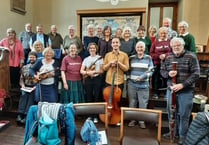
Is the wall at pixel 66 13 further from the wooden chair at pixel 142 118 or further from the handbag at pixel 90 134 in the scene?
the wooden chair at pixel 142 118

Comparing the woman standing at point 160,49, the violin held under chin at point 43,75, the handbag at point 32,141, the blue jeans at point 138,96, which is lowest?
the handbag at point 32,141

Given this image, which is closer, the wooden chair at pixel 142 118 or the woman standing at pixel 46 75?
the wooden chair at pixel 142 118

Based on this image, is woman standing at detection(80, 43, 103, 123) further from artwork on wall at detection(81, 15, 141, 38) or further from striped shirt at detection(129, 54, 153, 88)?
artwork on wall at detection(81, 15, 141, 38)

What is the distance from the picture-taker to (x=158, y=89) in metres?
3.29

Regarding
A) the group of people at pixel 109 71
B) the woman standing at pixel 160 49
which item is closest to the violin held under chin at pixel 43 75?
the group of people at pixel 109 71

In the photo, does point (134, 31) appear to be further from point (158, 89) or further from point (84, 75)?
point (84, 75)

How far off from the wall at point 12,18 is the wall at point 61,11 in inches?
9.6

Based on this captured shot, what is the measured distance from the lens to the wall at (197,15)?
4805 mm

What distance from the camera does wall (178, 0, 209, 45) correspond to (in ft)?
15.8

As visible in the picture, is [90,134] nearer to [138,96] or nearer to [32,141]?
[32,141]

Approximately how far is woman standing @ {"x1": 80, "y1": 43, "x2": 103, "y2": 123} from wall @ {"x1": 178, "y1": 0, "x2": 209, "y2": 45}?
3.32 meters

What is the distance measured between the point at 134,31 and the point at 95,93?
2.64 meters

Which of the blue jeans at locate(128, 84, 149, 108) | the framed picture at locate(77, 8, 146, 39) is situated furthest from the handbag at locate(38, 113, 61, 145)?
the framed picture at locate(77, 8, 146, 39)

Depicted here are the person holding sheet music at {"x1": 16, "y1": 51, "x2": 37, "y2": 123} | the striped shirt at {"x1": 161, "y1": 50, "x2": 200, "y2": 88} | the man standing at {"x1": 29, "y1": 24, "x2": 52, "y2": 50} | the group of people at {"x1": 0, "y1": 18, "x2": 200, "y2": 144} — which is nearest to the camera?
the striped shirt at {"x1": 161, "y1": 50, "x2": 200, "y2": 88}
